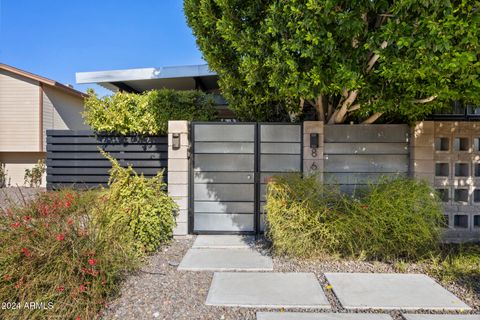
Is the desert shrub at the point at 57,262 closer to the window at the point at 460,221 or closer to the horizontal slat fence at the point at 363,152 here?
the horizontal slat fence at the point at 363,152

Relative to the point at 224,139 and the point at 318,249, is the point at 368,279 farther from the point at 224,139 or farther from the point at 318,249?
the point at 224,139

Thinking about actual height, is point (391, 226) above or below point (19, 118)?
below

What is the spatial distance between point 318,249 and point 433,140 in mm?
2818

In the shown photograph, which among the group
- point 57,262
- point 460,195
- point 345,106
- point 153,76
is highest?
point 153,76

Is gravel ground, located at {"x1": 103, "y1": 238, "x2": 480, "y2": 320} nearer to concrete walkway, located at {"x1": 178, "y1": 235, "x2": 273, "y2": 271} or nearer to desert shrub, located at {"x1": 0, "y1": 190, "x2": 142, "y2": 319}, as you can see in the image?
concrete walkway, located at {"x1": 178, "y1": 235, "x2": 273, "y2": 271}

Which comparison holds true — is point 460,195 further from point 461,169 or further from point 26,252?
point 26,252

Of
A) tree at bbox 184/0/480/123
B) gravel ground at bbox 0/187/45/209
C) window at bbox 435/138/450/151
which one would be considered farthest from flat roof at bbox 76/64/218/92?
window at bbox 435/138/450/151

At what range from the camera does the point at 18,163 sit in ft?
35.5

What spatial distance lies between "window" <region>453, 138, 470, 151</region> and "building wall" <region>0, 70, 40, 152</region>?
477 inches

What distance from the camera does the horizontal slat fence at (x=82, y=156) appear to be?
631 centimetres

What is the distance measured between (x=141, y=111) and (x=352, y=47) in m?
4.25

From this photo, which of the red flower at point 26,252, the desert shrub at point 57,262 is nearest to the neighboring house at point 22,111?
the desert shrub at point 57,262

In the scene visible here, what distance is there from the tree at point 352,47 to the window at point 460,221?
76.6 inches

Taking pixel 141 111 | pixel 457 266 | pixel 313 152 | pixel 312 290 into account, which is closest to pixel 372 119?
pixel 313 152
